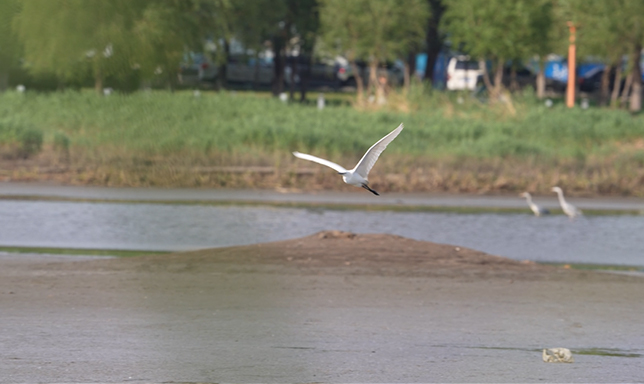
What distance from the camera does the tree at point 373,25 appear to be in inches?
1443

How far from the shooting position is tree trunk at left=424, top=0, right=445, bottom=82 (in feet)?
141

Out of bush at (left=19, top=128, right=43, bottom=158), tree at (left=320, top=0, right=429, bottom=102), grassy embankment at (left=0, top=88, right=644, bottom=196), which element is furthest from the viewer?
tree at (left=320, top=0, right=429, bottom=102)

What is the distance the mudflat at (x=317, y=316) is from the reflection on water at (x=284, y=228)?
2.00 metres

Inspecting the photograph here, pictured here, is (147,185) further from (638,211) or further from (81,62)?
(81,62)

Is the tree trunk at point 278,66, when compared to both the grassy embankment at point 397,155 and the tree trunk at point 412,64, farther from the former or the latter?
the grassy embankment at point 397,155

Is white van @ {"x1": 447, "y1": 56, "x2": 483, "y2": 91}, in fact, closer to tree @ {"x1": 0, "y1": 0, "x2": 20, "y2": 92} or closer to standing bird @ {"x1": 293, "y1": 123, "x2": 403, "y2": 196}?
standing bird @ {"x1": 293, "y1": 123, "x2": 403, "y2": 196}

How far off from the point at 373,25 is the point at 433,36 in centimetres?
776

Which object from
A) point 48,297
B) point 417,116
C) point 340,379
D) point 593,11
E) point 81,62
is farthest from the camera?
point 593,11

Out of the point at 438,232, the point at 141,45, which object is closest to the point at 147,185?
the point at 438,232

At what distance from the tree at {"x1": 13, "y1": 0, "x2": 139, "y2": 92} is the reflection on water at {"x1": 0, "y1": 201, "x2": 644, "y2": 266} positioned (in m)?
10.2

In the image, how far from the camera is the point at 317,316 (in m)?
7.75

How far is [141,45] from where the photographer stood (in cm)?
225

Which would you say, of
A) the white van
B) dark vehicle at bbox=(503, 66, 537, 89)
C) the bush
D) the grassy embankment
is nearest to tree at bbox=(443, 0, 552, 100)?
the grassy embankment

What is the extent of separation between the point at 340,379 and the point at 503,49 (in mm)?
31325
